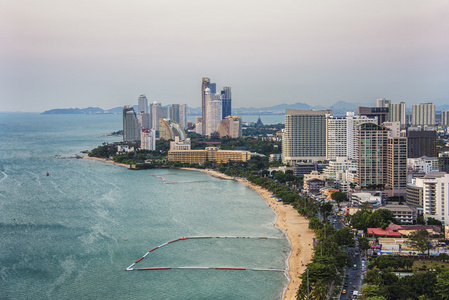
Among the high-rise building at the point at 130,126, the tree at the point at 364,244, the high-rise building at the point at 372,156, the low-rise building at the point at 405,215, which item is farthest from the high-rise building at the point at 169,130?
the tree at the point at 364,244

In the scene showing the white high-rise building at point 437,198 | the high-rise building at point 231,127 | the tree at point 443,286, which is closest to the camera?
the tree at point 443,286

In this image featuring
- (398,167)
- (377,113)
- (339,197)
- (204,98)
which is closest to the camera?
(339,197)

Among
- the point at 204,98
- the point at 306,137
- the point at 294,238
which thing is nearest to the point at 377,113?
the point at 306,137

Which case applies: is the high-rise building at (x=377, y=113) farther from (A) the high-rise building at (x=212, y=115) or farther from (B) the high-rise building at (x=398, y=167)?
(A) the high-rise building at (x=212, y=115)

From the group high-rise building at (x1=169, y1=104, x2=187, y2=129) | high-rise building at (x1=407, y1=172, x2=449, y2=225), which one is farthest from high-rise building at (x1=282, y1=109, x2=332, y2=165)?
high-rise building at (x1=169, y1=104, x2=187, y2=129)

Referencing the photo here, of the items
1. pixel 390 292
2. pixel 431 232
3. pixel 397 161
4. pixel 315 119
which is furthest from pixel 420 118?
pixel 390 292

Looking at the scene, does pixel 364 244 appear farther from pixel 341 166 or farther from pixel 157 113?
pixel 157 113

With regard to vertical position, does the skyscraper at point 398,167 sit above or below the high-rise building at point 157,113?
below
